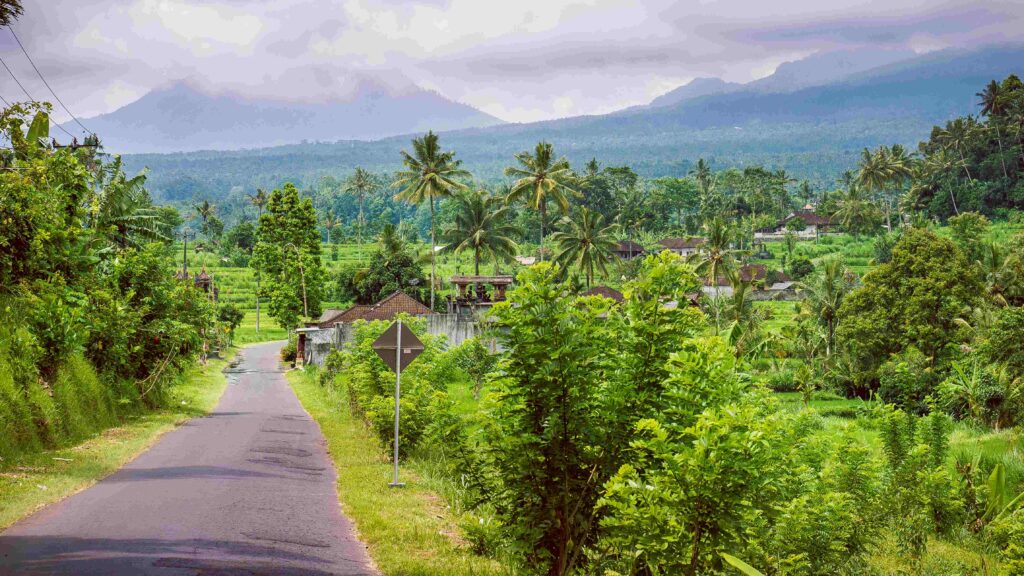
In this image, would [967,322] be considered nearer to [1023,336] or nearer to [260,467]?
[1023,336]

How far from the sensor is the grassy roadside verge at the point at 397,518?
995 centimetres

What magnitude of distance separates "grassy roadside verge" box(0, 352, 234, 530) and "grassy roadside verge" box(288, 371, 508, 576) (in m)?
3.96

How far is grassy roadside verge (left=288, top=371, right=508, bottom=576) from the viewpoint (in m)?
9.95

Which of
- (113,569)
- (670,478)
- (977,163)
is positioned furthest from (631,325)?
(977,163)

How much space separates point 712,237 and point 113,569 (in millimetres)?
58985

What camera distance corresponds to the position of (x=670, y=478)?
6.83 m

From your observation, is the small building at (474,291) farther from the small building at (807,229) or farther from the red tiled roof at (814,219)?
the red tiled roof at (814,219)

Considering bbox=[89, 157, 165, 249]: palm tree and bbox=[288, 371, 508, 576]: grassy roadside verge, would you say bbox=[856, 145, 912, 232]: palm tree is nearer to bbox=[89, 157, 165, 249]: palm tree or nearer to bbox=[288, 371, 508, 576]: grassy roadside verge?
bbox=[89, 157, 165, 249]: palm tree

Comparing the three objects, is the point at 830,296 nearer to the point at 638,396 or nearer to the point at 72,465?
the point at 72,465

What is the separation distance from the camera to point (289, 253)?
64188 mm

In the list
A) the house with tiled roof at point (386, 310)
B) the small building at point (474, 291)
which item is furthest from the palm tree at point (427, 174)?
the small building at point (474, 291)

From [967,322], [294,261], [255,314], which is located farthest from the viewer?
[255,314]

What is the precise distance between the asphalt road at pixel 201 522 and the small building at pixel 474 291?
3916 centimetres

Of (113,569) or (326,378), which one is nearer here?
(113,569)
